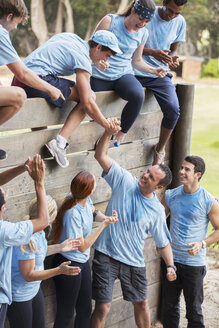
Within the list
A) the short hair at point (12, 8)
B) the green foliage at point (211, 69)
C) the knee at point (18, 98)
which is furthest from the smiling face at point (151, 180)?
the green foliage at point (211, 69)

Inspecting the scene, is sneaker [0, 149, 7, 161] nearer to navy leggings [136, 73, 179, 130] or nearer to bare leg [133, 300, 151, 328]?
Answer: navy leggings [136, 73, 179, 130]

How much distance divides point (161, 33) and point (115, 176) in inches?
56.7

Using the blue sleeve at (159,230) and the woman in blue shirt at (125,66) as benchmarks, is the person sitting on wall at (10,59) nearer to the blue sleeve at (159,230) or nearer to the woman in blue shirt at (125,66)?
the woman in blue shirt at (125,66)

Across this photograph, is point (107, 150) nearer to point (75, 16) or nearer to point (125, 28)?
point (125, 28)

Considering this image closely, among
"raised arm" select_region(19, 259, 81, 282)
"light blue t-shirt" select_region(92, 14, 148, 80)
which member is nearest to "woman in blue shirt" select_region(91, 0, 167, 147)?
"light blue t-shirt" select_region(92, 14, 148, 80)

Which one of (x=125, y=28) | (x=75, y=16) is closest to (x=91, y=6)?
(x=75, y=16)

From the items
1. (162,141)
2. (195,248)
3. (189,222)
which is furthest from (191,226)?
(162,141)

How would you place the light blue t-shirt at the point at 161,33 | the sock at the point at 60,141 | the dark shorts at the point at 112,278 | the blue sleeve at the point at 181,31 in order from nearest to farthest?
the sock at the point at 60,141 < the dark shorts at the point at 112,278 < the light blue t-shirt at the point at 161,33 < the blue sleeve at the point at 181,31

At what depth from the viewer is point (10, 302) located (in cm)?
392

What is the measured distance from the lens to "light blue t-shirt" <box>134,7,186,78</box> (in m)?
5.24

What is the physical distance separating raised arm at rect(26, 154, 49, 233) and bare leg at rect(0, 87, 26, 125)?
0.39m

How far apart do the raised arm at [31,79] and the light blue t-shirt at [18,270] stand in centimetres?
101

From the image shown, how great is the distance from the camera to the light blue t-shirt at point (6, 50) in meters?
3.68

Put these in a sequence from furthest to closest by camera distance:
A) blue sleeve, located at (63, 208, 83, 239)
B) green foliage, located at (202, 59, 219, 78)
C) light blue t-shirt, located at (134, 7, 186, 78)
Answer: green foliage, located at (202, 59, 219, 78) < light blue t-shirt, located at (134, 7, 186, 78) < blue sleeve, located at (63, 208, 83, 239)
